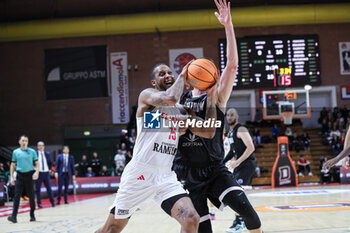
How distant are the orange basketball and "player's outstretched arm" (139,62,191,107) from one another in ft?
0.54

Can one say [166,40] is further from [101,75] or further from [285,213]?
[285,213]

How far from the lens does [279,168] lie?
1612cm

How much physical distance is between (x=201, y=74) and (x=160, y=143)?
0.72m

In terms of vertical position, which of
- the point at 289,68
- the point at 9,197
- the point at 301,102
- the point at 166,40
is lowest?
the point at 9,197

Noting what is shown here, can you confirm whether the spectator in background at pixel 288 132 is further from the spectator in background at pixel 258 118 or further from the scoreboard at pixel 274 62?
the scoreboard at pixel 274 62

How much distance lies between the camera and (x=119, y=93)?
77.6ft

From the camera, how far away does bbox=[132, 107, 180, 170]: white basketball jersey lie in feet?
13.0

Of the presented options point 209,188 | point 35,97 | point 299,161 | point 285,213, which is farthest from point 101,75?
point 209,188

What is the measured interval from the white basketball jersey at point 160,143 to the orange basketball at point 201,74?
39cm

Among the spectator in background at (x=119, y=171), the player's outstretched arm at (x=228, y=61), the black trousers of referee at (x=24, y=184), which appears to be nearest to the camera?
the player's outstretched arm at (x=228, y=61)

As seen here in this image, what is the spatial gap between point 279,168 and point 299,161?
11.8ft

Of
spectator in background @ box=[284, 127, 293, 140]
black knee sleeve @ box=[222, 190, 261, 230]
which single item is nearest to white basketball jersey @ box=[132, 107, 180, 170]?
black knee sleeve @ box=[222, 190, 261, 230]

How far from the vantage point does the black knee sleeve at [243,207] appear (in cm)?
400

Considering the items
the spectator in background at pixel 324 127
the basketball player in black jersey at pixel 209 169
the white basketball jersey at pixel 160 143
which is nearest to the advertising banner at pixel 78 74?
the spectator in background at pixel 324 127
